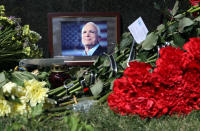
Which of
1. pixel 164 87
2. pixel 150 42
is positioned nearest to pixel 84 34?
pixel 150 42

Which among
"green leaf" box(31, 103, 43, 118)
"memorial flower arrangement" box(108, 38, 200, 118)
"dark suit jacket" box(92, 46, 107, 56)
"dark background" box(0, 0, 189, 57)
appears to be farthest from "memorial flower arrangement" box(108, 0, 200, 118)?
"dark background" box(0, 0, 189, 57)

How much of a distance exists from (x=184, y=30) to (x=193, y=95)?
1.29 feet

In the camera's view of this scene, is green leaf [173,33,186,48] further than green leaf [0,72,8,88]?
Yes

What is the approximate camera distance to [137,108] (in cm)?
114

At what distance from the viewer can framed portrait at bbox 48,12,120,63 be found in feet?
9.67

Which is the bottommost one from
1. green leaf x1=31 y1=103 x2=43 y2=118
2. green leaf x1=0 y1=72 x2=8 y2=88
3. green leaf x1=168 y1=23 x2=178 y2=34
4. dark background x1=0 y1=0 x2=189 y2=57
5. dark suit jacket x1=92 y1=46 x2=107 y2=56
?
green leaf x1=31 y1=103 x2=43 y2=118

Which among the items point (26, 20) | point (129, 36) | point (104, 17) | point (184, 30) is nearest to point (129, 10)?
point (104, 17)

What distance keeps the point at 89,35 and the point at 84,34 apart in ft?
0.17

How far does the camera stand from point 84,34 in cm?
297

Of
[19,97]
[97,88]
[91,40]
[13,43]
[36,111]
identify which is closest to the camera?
[36,111]

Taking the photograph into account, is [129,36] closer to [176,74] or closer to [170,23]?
[170,23]

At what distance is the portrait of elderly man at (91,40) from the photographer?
116 inches

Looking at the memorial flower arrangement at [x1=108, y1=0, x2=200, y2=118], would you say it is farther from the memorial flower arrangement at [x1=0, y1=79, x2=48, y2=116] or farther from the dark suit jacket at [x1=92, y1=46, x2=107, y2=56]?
the dark suit jacket at [x1=92, y1=46, x2=107, y2=56]

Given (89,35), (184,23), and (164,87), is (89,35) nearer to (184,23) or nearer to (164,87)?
(184,23)
